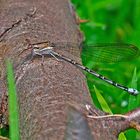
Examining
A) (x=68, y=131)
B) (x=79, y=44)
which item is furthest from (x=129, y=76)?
(x=68, y=131)

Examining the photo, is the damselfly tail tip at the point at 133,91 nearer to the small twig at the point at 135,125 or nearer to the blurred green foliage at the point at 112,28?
the blurred green foliage at the point at 112,28

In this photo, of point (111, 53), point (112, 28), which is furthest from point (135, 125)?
point (112, 28)

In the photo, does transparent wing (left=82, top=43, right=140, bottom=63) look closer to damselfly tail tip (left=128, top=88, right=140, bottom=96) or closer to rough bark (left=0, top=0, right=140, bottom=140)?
rough bark (left=0, top=0, right=140, bottom=140)

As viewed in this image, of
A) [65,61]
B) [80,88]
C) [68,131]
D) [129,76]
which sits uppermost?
[129,76]

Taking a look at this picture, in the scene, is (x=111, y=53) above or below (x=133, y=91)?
above

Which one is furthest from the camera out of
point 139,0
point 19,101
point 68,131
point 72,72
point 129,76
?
point 139,0

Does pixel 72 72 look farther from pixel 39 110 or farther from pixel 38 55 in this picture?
pixel 39 110

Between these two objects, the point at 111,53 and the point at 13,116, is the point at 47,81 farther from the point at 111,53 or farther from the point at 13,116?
the point at 111,53
